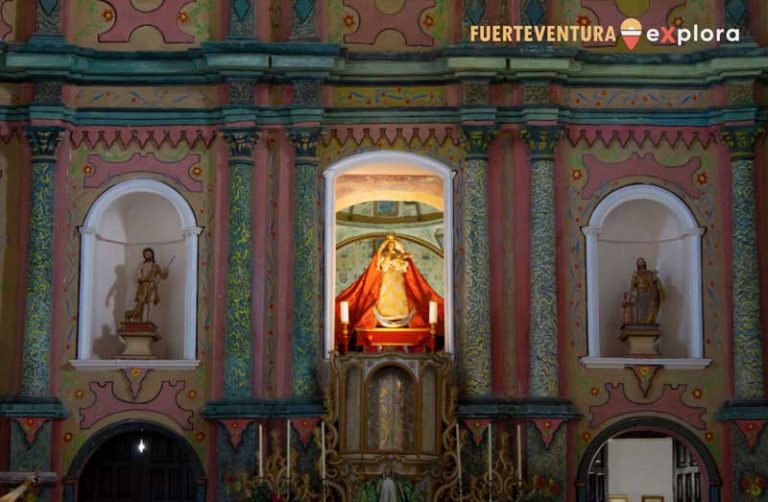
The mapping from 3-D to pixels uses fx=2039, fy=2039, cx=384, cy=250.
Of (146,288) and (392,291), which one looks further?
(392,291)

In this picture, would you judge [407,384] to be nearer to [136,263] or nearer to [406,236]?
[136,263]

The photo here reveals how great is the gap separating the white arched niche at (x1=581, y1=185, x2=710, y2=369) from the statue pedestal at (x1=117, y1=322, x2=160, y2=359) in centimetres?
645

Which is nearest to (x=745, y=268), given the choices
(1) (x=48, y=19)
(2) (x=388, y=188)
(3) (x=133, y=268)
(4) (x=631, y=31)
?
(4) (x=631, y=31)

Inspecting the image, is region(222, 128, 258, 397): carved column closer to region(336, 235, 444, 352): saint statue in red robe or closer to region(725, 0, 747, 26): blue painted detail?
region(336, 235, 444, 352): saint statue in red robe

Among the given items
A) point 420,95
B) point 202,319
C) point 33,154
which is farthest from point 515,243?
point 33,154

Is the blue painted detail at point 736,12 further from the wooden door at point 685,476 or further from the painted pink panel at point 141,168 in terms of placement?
the painted pink panel at point 141,168

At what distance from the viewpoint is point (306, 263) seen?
97.9ft

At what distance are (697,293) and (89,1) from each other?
33.1 ft

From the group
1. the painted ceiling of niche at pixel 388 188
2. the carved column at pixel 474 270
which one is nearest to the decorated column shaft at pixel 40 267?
the painted ceiling of niche at pixel 388 188

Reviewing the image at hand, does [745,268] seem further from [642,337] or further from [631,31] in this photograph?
[631,31]

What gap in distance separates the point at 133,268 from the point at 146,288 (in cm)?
77

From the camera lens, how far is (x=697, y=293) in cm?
3016

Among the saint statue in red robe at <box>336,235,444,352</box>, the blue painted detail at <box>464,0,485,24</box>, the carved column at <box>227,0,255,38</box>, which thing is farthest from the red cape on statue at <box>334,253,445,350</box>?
the carved column at <box>227,0,255,38</box>

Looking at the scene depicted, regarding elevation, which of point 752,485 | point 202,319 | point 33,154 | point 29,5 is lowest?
point 752,485
